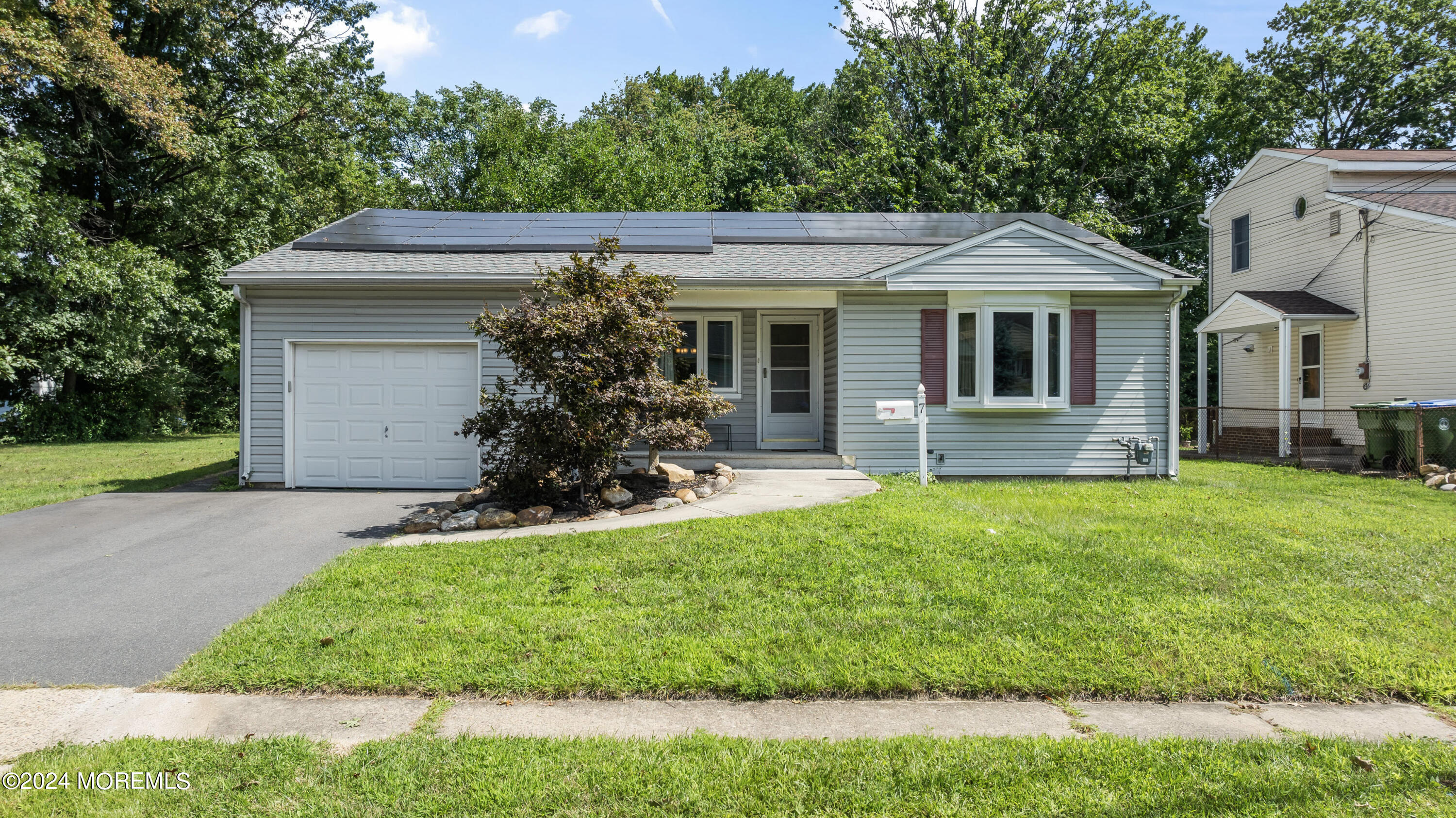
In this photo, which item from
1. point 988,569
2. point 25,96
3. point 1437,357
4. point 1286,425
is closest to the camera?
point 988,569

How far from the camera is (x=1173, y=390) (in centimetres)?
1072

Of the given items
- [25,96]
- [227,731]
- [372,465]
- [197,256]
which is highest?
[25,96]

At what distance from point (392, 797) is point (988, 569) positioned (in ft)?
13.4

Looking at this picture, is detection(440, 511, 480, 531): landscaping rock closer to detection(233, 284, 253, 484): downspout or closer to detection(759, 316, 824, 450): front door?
detection(233, 284, 253, 484): downspout

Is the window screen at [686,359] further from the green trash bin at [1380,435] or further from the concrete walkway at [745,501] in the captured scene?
the green trash bin at [1380,435]

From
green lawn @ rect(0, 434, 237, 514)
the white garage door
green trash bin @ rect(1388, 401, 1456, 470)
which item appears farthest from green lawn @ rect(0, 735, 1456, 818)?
green trash bin @ rect(1388, 401, 1456, 470)

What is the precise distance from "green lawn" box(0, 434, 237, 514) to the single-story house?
221 centimetres

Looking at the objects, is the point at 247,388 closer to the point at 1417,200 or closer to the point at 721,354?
the point at 721,354

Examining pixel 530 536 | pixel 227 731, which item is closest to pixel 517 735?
pixel 227 731

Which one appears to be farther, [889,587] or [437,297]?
[437,297]

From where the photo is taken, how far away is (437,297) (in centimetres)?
989

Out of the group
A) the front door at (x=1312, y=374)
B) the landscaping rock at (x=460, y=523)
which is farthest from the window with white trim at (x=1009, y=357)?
the front door at (x=1312, y=374)

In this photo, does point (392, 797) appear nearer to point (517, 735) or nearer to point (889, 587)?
point (517, 735)

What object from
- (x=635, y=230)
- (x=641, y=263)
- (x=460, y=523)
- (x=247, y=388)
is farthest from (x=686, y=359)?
(x=247, y=388)
